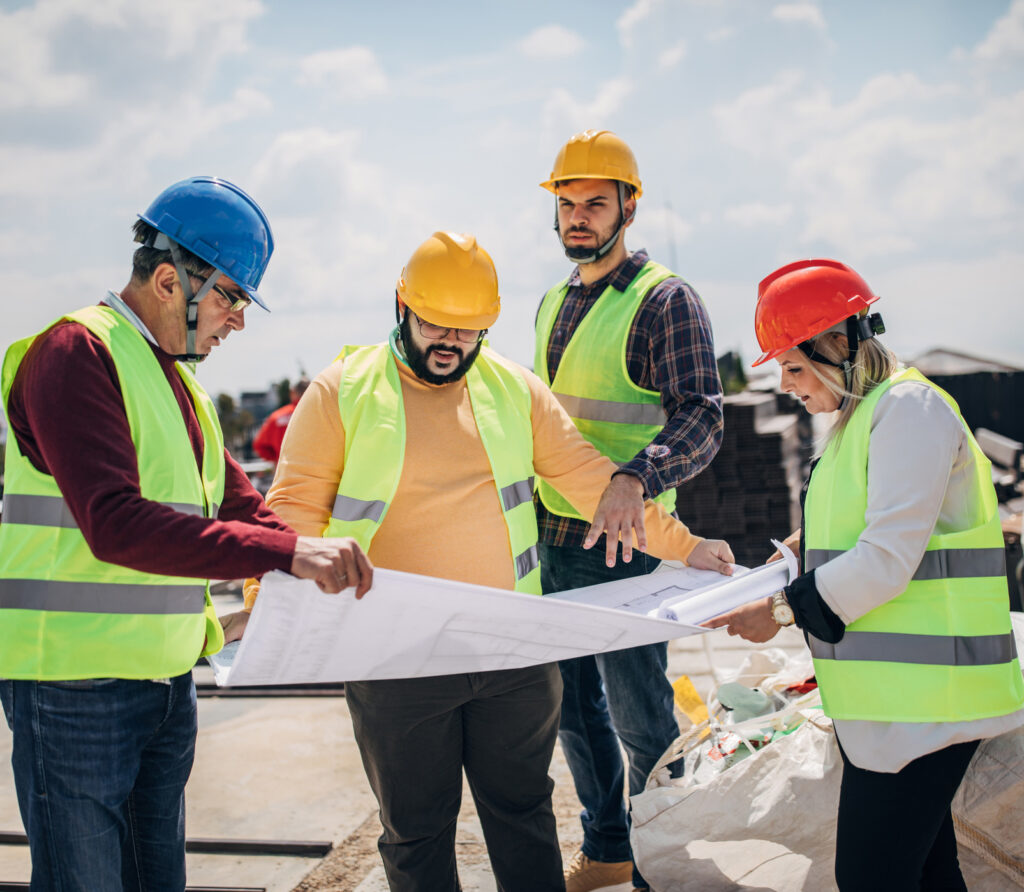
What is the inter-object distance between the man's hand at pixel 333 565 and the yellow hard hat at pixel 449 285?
2.57ft

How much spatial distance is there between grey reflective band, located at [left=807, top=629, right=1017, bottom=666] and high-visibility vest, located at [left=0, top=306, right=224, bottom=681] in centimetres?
161

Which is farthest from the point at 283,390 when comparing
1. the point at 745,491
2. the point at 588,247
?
the point at 588,247

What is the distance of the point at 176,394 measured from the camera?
2.22m

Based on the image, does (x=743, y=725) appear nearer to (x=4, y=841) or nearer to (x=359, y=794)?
(x=359, y=794)

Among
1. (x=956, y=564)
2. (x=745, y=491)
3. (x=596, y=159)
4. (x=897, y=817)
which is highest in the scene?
(x=596, y=159)

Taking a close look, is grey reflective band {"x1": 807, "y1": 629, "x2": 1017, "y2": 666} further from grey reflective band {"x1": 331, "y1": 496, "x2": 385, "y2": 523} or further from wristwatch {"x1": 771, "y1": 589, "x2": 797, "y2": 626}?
grey reflective band {"x1": 331, "y1": 496, "x2": 385, "y2": 523}

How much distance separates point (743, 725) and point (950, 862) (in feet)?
3.05

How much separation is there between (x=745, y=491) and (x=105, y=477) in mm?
6665

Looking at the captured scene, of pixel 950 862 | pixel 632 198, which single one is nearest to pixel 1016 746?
pixel 950 862

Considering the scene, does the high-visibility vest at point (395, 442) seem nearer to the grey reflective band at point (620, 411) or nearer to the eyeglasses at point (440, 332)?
the eyeglasses at point (440, 332)

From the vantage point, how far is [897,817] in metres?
2.12

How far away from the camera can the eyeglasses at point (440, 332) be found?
8.34 feet

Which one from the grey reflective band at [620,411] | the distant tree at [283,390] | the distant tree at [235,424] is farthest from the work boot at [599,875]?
the distant tree at [235,424]

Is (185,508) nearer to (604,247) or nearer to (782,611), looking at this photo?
(782,611)
